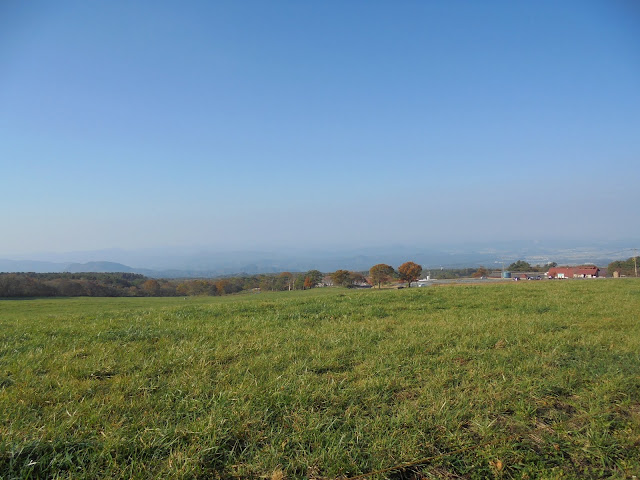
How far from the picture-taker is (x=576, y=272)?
5100 centimetres

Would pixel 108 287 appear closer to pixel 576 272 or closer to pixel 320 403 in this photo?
pixel 320 403

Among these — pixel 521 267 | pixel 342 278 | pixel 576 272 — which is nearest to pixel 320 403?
pixel 576 272

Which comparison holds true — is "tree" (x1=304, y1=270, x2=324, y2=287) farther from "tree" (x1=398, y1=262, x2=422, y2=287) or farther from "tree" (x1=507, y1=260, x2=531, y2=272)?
"tree" (x1=507, y1=260, x2=531, y2=272)

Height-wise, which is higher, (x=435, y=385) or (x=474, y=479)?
(x=435, y=385)

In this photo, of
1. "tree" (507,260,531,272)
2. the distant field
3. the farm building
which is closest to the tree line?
"tree" (507,260,531,272)

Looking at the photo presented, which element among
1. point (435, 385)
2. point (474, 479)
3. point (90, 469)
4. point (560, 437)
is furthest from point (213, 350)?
point (560, 437)

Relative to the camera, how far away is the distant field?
2299mm

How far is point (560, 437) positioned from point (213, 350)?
344 cm

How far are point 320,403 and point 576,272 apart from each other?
59.9 meters

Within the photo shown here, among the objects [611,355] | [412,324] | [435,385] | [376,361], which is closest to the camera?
[435,385]

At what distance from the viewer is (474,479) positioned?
7.41 ft

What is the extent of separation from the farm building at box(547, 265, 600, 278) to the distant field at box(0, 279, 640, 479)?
176 ft

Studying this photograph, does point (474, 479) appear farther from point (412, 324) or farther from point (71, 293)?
point (71, 293)

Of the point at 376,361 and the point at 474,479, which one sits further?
the point at 376,361
